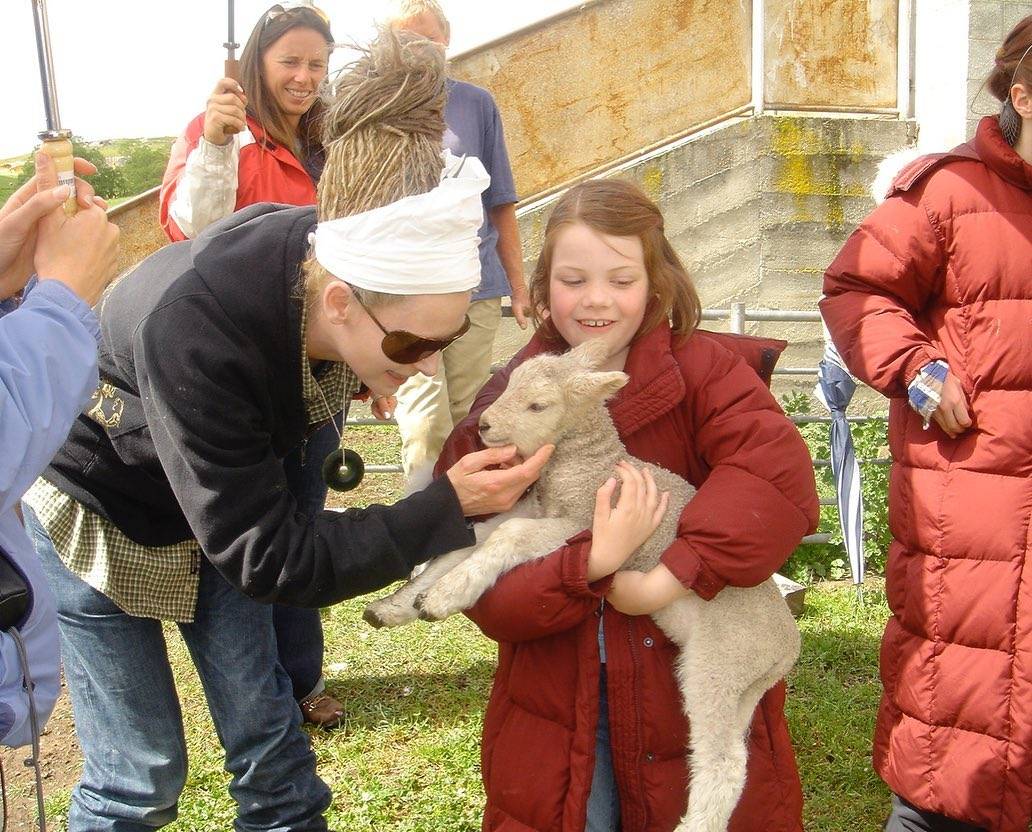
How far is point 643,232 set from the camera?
9.14 ft

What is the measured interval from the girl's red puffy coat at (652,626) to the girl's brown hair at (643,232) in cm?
9

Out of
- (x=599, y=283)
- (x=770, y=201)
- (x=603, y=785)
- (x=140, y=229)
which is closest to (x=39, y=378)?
(x=599, y=283)

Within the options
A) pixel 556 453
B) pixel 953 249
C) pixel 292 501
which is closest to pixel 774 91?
pixel 953 249

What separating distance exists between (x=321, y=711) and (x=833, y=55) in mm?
7742

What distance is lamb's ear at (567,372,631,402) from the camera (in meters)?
2.62

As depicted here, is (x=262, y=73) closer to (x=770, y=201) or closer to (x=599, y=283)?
(x=599, y=283)

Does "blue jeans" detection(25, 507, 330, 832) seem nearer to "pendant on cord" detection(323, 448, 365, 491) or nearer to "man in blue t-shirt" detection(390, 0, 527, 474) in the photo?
"pendant on cord" detection(323, 448, 365, 491)

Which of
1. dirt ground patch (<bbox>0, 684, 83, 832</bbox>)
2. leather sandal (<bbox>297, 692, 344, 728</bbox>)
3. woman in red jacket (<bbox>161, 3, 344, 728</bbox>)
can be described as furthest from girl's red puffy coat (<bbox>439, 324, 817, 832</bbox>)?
dirt ground patch (<bbox>0, 684, 83, 832</bbox>)

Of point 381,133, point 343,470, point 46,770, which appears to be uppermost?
point 381,133

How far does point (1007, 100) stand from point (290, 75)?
9.22 feet

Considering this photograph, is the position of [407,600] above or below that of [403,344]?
below

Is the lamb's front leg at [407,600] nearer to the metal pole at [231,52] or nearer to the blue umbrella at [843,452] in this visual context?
the metal pole at [231,52]

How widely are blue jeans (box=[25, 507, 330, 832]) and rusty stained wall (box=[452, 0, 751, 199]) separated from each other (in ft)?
22.6

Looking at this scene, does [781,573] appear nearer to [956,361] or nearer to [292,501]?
[956,361]
